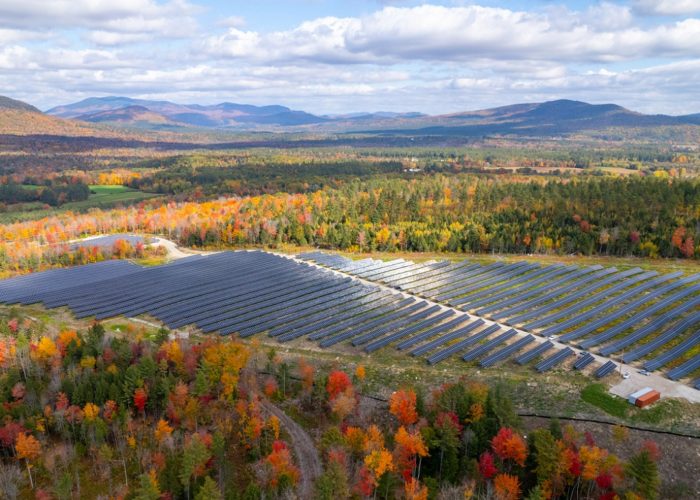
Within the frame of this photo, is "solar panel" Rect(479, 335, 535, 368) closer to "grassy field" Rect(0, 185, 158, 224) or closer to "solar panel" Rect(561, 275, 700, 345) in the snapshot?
"solar panel" Rect(561, 275, 700, 345)

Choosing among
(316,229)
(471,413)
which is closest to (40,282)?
(316,229)

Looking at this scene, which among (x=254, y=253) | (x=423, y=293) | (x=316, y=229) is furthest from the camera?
(x=316, y=229)

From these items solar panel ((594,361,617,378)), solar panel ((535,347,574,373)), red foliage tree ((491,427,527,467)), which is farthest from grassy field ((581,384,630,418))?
red foliage tree ((491,427,527,467))

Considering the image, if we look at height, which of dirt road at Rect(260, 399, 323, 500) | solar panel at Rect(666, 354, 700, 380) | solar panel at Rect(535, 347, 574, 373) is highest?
solar panel at Rect(666, 354, 700, 380)

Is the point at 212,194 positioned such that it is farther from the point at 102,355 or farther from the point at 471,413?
the point at 471,413

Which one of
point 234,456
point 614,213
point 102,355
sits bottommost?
point 234,456

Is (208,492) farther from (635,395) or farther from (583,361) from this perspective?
(583,361)
